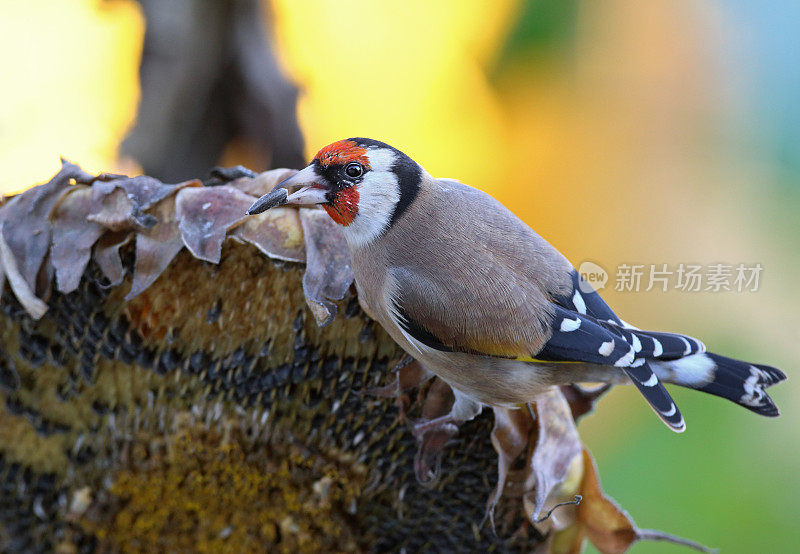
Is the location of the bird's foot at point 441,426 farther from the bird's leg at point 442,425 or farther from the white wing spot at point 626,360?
the white wing spot at point 626,360

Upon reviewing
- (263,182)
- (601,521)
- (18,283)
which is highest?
(263,182)

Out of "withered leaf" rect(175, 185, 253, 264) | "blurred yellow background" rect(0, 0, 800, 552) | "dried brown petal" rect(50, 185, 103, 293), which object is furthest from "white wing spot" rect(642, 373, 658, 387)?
"blurred yellow background" rect(0, 0, 800, 552)

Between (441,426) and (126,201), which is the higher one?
(126,201)

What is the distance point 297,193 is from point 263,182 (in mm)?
69

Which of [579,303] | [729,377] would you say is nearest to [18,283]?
[579,303]

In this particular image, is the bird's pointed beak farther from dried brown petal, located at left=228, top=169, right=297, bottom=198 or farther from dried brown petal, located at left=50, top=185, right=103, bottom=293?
dried brown petal, located at left=50, top=185, right=103, bottom=293

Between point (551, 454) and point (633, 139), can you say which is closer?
point (551, 454)

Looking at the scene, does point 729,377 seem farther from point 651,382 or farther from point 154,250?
point 154,250

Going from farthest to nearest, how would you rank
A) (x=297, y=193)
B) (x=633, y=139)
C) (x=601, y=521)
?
1. (x=633, y=139)
2. (x=601, y=521)
3. (x=297, y=193)

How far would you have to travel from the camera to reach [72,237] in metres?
0.66

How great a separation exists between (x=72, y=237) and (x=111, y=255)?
4cm

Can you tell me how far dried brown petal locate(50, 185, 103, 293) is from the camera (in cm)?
65

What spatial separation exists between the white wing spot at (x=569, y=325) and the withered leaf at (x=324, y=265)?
192mm

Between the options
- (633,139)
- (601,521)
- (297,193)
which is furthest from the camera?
(633,139)
